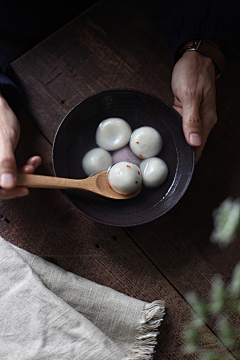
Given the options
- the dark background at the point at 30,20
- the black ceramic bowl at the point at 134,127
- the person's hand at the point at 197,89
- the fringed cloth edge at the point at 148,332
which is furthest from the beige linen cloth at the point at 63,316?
the dark background at the point at 30,20

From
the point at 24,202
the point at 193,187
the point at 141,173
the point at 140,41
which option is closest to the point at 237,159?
the point at 193,187

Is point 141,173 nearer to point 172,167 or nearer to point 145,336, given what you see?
point 172,167

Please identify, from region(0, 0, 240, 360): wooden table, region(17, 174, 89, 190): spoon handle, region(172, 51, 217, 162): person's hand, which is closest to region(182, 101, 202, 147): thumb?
region(172, 51, 217, 162): person's hand

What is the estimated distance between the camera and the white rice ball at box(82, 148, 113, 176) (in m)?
0.65

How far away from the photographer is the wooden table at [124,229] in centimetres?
68

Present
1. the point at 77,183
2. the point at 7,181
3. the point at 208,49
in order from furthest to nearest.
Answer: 1. the point at 208,49
2. the point at 77,183
3. the point at 7,181

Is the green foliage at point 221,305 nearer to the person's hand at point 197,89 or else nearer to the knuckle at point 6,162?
the person's hand at point 197,89

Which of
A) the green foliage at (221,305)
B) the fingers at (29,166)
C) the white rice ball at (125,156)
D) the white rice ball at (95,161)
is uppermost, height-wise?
the fingers at (29,166)

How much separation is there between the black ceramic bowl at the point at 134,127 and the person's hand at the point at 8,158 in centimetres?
9

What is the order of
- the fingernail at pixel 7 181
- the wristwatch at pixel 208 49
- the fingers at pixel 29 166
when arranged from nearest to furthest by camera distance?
the fingernail at pixel 7 181
the fingers at pixel 29 166
the wristwatch at pixel 208 49

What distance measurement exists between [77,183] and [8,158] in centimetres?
14

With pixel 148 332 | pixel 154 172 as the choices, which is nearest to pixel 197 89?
pixel 154 172

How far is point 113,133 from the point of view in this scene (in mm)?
668

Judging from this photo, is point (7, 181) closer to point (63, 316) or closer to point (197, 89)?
point (63, 316)
